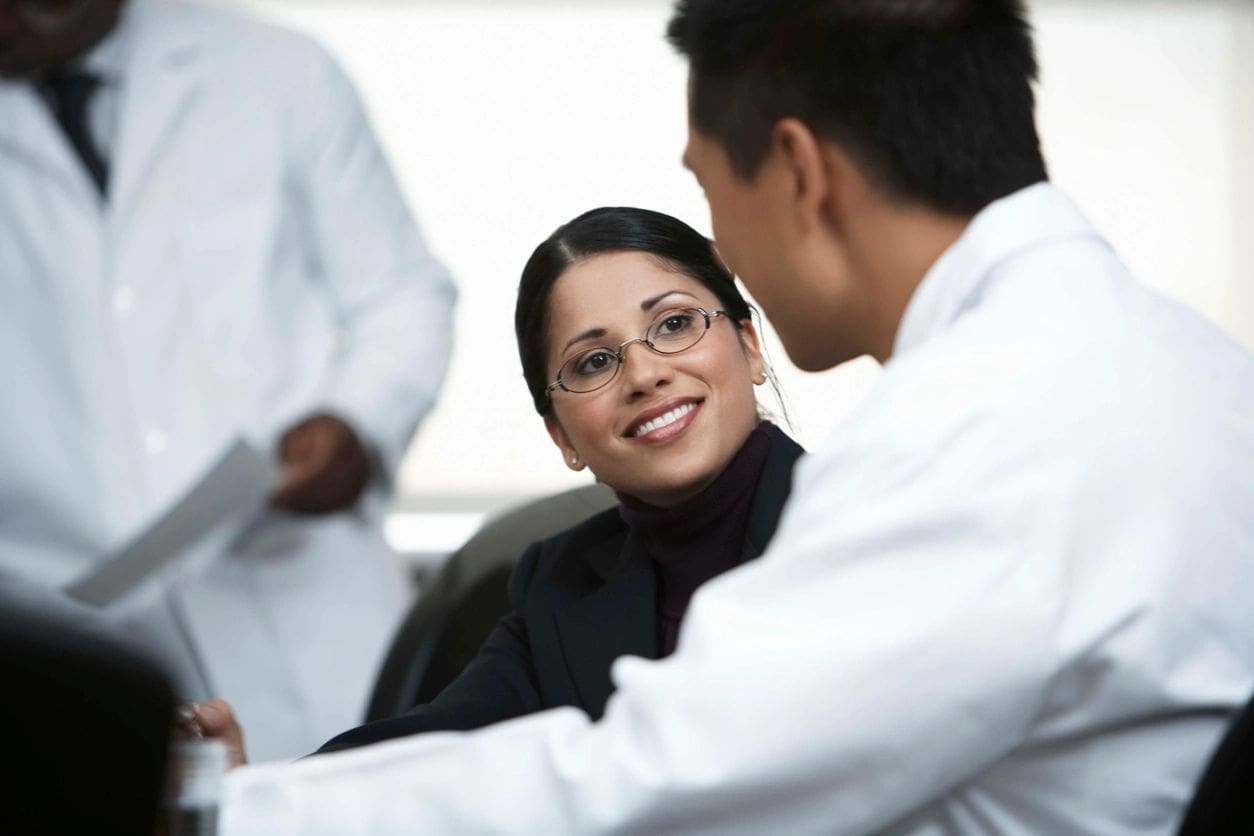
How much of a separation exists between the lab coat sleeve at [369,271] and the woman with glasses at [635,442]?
34.4 inches

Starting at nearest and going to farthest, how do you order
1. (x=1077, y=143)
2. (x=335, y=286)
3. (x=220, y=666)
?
1. (x=220, y=666)
2. (x=335, y=286)
3. (x=1077, y=143)

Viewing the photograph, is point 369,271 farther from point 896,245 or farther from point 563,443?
point 896,245

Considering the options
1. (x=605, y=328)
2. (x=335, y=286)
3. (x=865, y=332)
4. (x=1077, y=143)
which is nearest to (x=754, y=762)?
(x=865, y=332)

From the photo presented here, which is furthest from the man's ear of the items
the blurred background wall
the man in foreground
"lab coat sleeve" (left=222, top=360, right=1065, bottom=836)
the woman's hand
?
the blurred background wall

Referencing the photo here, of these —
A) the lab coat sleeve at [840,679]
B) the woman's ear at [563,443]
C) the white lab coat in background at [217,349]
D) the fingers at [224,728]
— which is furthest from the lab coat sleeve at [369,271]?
the lab coat sleeve at [840,679]

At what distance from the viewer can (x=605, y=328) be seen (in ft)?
3.58

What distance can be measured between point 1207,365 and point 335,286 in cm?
144

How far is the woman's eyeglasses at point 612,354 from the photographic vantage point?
1.10 m

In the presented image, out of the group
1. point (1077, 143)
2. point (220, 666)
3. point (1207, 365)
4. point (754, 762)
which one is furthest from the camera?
point (1077, 143)

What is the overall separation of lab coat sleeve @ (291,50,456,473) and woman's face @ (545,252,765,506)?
2.91 feet

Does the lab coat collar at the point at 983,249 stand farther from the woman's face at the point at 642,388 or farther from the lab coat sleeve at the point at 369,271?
the lab coat sleeve at the point at 369,271

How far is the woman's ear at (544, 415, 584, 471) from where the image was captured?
1131mm

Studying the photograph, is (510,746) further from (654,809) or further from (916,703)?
(916,703)

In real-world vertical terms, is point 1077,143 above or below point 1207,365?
below
